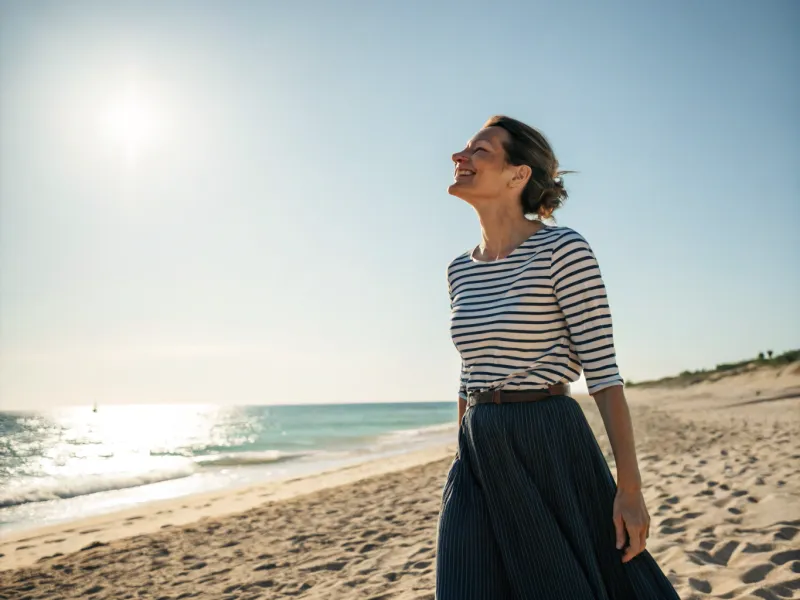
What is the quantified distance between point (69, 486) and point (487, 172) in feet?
41.9

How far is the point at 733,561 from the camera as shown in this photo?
3746mm

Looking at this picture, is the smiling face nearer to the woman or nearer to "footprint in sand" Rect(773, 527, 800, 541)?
the woman

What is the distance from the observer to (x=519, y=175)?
2.02 metres

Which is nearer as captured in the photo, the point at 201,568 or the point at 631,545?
the point at 631,545

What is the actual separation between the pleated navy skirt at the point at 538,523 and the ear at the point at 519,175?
26.8 inches

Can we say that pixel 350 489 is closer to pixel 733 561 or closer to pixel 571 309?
pixel 733 561

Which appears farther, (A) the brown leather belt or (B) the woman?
(A) the brown leather belt

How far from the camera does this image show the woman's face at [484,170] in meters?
2.00

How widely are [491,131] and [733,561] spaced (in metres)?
3.14

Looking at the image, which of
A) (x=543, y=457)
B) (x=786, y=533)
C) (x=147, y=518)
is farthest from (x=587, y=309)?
(x=147, y=518)

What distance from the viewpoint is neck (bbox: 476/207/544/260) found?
1.96 m

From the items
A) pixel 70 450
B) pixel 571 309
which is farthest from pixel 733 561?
pixel 70 450

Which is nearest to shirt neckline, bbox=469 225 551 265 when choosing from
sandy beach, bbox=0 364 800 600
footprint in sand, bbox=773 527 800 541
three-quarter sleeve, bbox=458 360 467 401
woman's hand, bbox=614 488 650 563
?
three-quarter sleeve, bbox=458 360 467 401

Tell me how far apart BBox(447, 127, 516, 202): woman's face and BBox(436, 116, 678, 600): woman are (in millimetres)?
232
